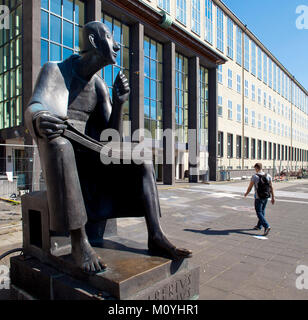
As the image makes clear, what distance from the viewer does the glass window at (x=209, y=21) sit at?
25.4 m

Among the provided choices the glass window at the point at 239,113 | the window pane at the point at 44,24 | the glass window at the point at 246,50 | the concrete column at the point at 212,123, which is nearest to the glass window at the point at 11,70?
the window pane at the point at 44,24

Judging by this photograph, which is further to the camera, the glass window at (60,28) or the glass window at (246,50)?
the glass window at (246,50)

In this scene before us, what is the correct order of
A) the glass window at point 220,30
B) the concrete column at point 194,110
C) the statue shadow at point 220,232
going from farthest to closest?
1. the glass window at point 220,30
2. the concrete column at point 194,110
3. the statue shadow at point 220,232

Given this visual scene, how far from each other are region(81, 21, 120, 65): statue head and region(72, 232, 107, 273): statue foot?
1.90 metres

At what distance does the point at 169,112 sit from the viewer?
19938 millimetres

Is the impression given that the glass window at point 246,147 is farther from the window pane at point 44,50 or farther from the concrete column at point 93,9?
the window pane at point 44,50

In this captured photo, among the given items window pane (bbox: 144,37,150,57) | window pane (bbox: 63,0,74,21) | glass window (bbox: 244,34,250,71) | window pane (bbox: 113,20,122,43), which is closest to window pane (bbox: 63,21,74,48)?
window pane (bbox: 63,0,74,21)

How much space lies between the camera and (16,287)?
2.97m

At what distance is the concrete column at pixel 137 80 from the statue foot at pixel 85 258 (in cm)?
→ 1476

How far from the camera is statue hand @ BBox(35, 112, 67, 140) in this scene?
225 cm

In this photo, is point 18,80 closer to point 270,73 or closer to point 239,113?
point 239,113

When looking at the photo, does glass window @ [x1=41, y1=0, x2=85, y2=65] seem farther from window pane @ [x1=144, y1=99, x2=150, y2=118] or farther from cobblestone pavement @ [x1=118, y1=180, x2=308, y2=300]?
cobblestone pavement @ [x1=118, y1=180, x2=308, y2=300]
